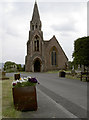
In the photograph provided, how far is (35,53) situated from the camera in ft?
161

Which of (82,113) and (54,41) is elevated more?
(54,41)

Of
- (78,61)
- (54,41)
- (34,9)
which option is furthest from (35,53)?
(78,61)

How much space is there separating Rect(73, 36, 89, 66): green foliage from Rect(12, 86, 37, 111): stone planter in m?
13.3

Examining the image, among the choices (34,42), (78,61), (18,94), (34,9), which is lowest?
(18,94)

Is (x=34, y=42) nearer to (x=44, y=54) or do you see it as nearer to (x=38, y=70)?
(x=44, y=54)

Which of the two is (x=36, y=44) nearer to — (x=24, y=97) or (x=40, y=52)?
(x=40, y=52)

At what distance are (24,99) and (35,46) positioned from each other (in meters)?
45.8

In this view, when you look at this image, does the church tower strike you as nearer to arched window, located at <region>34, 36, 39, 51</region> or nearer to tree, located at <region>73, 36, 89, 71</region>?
arched window, located at <region>34, 36, 39, 51</region>

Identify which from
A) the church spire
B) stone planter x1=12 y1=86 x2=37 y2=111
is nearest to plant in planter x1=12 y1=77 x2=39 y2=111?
stone planter x1=12 y1=86 x2=37 y2=111

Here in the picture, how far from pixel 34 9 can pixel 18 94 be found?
5034cm

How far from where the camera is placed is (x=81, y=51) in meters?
18.4

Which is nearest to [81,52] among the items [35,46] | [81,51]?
[81,51]

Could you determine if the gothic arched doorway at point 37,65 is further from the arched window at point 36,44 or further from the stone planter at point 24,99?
the stone planter at point 24,99

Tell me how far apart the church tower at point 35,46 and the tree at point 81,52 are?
29.2 meters
